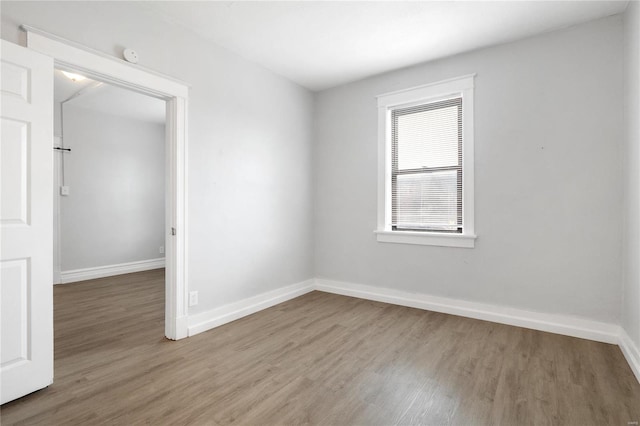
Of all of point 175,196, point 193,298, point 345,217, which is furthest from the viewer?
point 345,217

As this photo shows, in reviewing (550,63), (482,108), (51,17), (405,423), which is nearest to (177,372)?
(405,423)

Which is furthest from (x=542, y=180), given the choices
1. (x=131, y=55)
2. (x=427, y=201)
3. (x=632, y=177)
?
(x=131, y=55)

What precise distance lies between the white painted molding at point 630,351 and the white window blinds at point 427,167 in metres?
1.53

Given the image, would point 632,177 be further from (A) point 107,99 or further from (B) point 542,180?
(A) point 107,99

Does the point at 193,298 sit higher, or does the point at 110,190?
the point at 110,190

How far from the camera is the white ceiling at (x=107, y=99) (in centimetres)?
425

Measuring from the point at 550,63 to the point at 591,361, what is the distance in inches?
101

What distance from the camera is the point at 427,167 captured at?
3.71 meters

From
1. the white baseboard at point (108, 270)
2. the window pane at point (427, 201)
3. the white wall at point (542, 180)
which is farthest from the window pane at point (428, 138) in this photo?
the white baseboard at point (108, 270)

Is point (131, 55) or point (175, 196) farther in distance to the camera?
point (175, 196)

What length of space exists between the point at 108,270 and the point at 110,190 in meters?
1.38

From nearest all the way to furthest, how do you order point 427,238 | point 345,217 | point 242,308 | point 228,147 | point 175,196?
1. point 175,196
2. point 228,147
3. point 242,308
4. point 427,238
5. point 345,217

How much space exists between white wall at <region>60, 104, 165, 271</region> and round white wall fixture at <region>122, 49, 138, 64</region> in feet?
11.4

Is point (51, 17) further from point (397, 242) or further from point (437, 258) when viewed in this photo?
point (437, 258)
